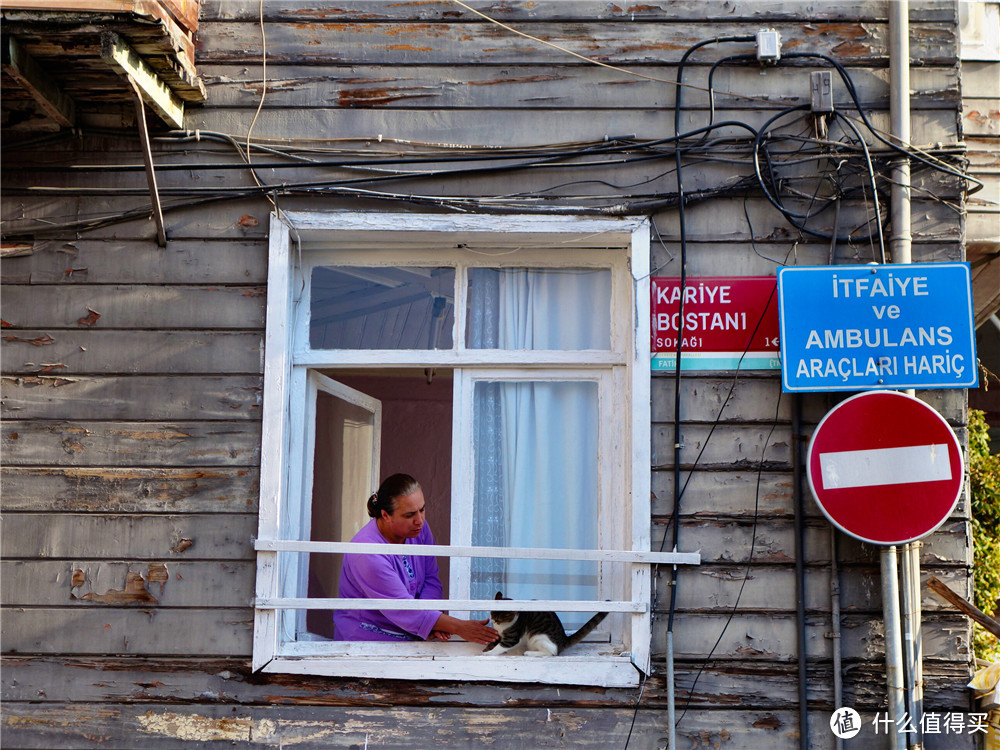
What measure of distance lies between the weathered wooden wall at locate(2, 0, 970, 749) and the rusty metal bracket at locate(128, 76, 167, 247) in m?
0.08

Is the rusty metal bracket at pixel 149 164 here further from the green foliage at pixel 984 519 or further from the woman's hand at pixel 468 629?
the green foliage at pixel 984 519

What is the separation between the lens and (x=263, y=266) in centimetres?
413

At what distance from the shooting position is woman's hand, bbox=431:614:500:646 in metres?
3.95

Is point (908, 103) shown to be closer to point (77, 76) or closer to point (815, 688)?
point (815, 688)

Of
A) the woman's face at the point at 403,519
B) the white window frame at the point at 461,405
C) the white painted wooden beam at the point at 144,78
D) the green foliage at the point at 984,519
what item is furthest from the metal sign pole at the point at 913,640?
the green foliage at the point at 984,519

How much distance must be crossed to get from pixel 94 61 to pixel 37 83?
246 millimetres

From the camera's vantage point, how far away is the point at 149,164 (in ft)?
13.0

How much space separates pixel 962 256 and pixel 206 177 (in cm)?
326

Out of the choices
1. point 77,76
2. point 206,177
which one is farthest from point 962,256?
point 77,76

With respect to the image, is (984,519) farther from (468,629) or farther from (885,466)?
(468,629)

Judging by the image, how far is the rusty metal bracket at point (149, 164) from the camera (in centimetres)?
386

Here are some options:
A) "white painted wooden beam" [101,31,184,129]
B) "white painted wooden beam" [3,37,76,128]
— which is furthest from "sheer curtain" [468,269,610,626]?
"white painted wooden beam" [3,37,76,128]

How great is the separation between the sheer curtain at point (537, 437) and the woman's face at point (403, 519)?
30cm

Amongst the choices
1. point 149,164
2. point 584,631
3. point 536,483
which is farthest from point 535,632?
point 149,164
